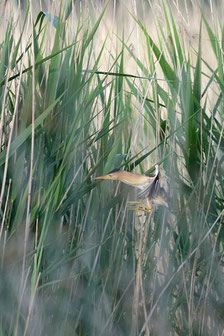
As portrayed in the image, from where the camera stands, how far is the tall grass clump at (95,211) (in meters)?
0.71

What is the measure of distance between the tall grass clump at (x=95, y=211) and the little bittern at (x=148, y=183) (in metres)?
0.06

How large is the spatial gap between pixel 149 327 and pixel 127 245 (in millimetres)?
120

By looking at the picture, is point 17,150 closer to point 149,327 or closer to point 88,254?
point 88,254

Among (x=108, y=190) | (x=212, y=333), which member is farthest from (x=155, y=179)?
(x=212, y=333)

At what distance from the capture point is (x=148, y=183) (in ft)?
2.10

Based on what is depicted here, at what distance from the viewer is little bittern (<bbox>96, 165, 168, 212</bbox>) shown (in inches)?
25.2

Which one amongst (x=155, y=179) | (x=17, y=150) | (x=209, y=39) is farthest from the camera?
(x=209, y=39)

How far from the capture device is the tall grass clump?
0.71m

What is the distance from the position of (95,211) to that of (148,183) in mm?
166

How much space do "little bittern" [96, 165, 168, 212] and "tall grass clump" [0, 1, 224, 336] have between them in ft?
0.20

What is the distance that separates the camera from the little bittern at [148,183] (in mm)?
640

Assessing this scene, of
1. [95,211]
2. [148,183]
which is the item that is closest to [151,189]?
[148,183]

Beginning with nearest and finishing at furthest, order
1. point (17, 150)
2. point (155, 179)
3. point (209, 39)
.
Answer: point (155, 179)
point (17, 150)
point (209, 39)

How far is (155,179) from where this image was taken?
0.64m
